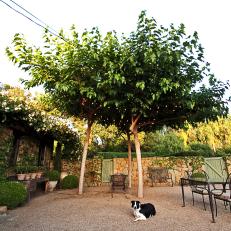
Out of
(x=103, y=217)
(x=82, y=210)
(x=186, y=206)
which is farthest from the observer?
(x=186, y=206)

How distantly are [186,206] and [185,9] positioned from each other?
604 centimetres

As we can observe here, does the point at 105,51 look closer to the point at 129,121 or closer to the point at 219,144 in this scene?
the point at 129,121

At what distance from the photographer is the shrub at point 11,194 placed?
601cm

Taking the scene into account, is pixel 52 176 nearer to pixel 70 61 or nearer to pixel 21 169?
pixel 21 169

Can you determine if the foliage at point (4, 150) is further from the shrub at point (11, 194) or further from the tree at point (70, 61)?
the tree at point (70, 61)

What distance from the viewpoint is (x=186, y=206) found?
6426 mm

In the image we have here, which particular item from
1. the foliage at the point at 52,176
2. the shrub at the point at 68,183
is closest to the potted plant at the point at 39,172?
the foliage at the point at 52,176

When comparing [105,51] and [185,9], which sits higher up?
[185,9]

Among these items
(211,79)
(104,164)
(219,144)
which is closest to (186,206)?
(211,79)

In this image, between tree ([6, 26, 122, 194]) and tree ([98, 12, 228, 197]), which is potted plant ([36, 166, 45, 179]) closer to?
tree ([6, 26, 122, 194])

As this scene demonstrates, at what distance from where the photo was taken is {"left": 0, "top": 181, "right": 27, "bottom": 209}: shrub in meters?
6.01

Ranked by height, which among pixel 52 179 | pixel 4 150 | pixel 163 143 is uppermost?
pixel 163 143

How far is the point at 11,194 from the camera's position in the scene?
20.1 ft

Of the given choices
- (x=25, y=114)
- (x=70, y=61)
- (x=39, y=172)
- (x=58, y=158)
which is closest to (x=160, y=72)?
(x=70, y=61)
